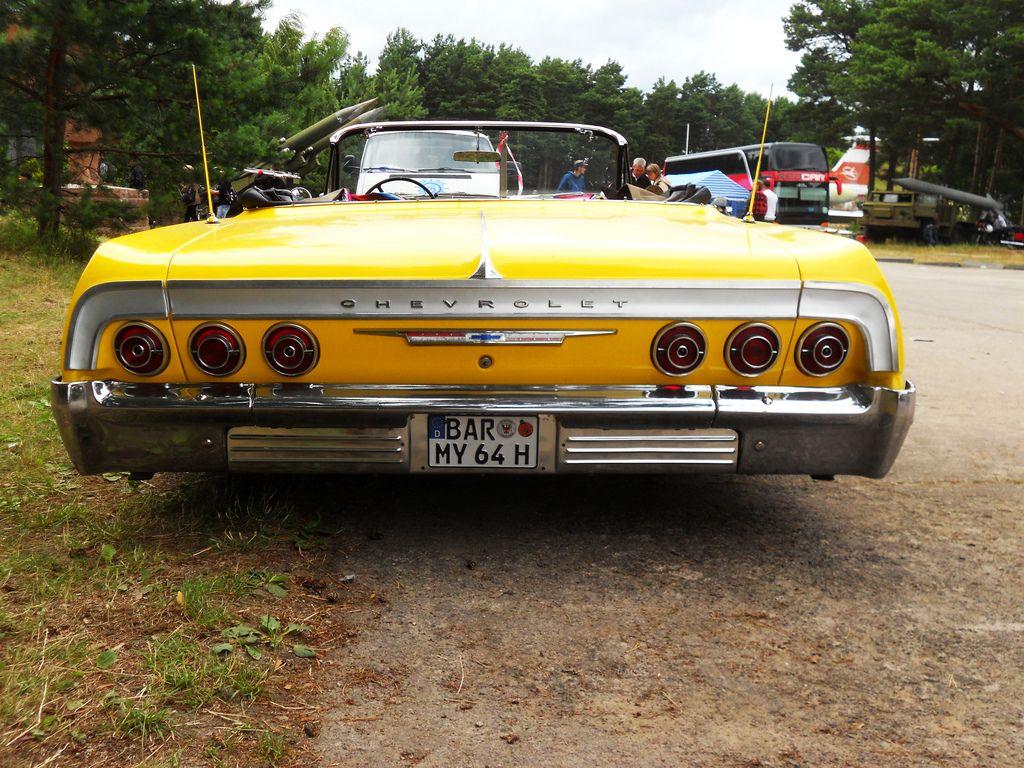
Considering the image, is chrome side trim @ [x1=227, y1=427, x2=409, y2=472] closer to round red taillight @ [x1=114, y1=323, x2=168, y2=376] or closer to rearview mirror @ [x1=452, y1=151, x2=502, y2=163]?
round red taillight @ [x1=114, y1=323, x2=168, y2=376]

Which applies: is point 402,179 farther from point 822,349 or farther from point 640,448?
point 822,349

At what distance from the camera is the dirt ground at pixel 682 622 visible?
2.30 metres

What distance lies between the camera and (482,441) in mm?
3139

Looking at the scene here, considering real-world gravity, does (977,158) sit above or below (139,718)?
above

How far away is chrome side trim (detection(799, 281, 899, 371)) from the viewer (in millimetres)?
3127

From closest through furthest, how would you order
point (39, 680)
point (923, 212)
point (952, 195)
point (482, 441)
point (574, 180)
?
point (39, 680) < point (482, 441) < point (574, 180) < point (923, 212) < point (952, 195)

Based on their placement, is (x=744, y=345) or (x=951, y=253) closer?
(x=744, y=345)

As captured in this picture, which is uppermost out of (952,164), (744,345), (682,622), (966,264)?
(744,345)

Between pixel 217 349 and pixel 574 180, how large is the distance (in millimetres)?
2812

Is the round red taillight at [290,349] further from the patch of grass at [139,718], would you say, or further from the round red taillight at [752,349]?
the round red taillight at [752,349]

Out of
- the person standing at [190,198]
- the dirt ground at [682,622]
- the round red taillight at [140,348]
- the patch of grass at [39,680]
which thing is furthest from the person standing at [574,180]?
the person standing at [190,198]

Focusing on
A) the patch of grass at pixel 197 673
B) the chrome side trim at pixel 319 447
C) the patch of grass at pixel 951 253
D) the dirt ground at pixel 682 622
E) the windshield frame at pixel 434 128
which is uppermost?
the windshield frame at pixel 434 128

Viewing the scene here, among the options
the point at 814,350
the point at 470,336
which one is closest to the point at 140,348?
the point at 470,336

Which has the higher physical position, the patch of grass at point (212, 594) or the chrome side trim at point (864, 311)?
the chrome side trim at point (864, 311)
